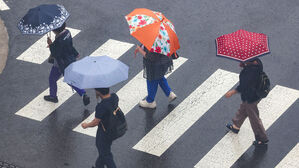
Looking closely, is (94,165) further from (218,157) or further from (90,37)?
(90,37)

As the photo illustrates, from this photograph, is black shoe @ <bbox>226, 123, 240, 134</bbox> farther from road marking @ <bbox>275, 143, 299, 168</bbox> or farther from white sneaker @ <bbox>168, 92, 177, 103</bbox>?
white sneaker @ <bbox>168, 92, 177, 103</bbox>

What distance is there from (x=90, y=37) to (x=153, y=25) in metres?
4.13

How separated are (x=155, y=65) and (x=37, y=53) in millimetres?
3829

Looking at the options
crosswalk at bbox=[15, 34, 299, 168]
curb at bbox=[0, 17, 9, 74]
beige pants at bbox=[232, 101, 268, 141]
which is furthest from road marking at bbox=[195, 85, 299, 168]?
curb at bbox=[0, 17, 9, 74]

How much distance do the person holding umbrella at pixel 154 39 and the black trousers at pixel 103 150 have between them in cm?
182

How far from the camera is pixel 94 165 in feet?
36.1

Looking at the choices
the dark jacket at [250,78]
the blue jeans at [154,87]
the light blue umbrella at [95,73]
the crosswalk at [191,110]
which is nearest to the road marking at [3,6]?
the crosswalk at [191,110]

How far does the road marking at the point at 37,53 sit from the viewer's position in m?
13.9

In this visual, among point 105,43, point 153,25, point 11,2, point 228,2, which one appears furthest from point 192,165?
point 11,2

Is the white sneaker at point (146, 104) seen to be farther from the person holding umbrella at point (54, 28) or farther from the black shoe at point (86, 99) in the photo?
the person holding umbrella at point (54, 28)

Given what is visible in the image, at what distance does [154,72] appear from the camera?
11.6 metres

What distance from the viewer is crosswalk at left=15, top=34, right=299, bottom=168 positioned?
37.1 feet

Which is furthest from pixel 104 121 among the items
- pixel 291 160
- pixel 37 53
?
pixel 37 53

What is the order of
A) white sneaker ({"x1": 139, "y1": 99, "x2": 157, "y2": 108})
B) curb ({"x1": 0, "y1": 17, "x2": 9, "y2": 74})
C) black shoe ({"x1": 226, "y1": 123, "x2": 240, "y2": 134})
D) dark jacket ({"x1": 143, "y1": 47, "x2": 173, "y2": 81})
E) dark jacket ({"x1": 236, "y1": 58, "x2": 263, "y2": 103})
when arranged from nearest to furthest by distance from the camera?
dark jacket ({"x1": 236, "y1": 58, "x2": 263, "y2": 103}) → dark jacket ({"x1": 143, "y1": 47, "x2": 173, "y2": 81}) → black shoe ({"x1": 226, "y1": 123, "x2": 240, "y2": 134}) → white sneaker ({"x1": 139, "y1": 99, "x2": 157, "y2": 108}) → curb ({"x1": 0, "y1": 17, "x2": 9, "y2": 74})
